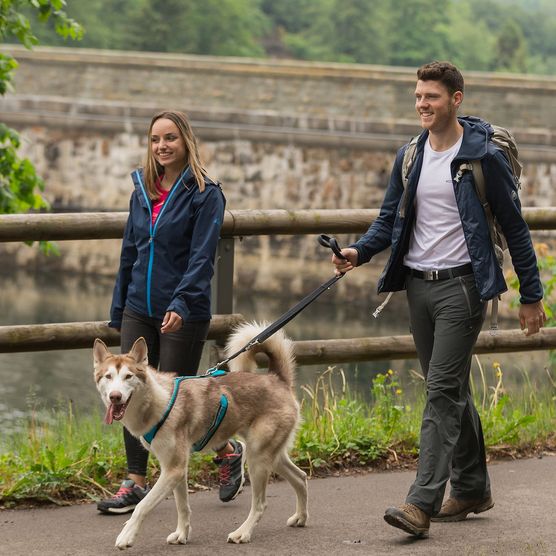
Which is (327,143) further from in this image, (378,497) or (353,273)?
(378,497)

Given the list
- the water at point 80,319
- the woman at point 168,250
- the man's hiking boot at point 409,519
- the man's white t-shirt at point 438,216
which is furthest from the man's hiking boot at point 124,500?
the water at point 80,319

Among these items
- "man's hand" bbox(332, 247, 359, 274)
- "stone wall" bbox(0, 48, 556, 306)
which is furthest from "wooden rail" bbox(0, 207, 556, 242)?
"stone wall" bbox(0, 48, 556, 306)

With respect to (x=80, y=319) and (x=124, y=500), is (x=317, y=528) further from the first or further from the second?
(x=80, y=319)

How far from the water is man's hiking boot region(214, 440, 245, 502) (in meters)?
8.06

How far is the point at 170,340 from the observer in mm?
5547

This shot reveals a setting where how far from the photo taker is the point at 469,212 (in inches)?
203

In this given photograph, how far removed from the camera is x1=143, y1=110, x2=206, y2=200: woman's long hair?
217 inches

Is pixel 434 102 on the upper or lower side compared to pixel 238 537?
upper

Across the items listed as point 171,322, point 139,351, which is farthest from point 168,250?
point 139,351

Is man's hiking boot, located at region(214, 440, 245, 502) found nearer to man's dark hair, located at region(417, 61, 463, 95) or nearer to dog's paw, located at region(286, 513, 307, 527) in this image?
dog's paw, located at region(286, 513, 307, 527)

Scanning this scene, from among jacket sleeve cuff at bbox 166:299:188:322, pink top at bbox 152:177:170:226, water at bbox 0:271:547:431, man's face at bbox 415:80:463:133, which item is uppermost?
man's face at bbox 415:80:463:133

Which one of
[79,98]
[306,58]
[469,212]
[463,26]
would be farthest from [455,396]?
[463,26]

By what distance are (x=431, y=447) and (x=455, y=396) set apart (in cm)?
24

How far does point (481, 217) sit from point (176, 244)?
1.31m
